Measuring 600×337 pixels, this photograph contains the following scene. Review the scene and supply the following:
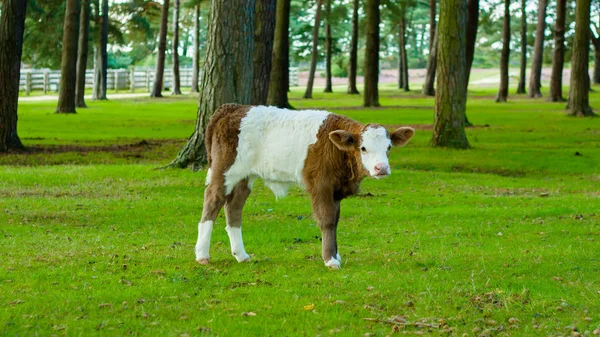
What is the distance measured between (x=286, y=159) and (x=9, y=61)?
Result: 13314 mm

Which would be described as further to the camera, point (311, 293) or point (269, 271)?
point (269, 271)

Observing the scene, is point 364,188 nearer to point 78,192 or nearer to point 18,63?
point 78,192

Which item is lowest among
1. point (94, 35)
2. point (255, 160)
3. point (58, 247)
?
point (58, 247)

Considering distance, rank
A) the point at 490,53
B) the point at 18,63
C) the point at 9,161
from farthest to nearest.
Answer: the point at 490,53, the point at 18,63, the point at 9,161

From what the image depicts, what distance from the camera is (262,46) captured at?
25078mm

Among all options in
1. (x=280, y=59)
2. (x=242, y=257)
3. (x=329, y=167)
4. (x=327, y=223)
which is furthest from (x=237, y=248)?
(x=280, y=59)

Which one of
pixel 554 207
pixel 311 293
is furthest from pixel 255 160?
pixel 554 207

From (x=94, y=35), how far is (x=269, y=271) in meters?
52.6

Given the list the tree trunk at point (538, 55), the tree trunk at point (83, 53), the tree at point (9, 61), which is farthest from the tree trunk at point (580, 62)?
the tree trunk at point (83, 53)

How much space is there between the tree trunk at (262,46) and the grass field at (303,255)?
4513 millimetres

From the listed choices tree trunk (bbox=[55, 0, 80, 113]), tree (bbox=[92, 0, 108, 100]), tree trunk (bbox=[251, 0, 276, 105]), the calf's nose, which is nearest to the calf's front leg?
the calf's nose

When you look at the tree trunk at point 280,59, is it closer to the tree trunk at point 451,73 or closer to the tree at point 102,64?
the tree trunk at point 451,73

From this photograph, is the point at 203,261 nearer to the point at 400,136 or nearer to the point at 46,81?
the point at 400,136

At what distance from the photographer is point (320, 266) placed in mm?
9594
